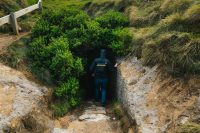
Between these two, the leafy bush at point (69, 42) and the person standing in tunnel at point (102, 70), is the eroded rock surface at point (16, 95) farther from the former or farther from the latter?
the person standing in tunnel at point (102, 70)

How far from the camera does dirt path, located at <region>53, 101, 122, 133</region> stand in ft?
38.8

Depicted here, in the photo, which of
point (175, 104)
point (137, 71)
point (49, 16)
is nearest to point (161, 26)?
point (137, 71)

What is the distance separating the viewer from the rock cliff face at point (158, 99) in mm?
9469

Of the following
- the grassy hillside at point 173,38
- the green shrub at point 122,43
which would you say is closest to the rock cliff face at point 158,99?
the grassy hillside at point 173,38

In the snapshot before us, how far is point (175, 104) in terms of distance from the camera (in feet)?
32.4

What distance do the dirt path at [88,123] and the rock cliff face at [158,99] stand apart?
834 millimetres

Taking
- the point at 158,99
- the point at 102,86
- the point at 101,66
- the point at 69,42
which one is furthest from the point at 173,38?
the point at 69,42

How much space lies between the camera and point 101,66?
14.5 m

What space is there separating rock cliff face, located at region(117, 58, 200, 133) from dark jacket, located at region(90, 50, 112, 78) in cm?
200

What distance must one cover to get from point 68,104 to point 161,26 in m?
4.64

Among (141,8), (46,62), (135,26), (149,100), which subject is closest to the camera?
(149,100)

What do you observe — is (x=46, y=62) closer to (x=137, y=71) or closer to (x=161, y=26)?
(x=137, y=71)

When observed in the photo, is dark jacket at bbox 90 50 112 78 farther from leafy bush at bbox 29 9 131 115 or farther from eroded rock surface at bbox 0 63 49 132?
eroded rock surface at bbox 0 63 49 132

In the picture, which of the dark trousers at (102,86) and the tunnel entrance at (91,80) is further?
the tunnel entrance at (91,80)
